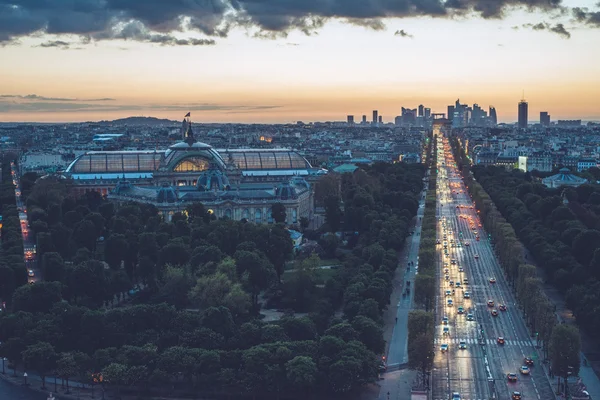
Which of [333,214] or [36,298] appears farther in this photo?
[333,214]

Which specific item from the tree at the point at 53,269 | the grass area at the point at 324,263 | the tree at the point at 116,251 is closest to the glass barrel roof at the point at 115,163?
the grass area at the point at 324,263

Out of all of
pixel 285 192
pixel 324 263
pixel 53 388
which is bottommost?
pixel 53 388

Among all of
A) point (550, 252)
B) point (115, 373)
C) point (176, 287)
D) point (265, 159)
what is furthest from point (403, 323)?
point (265, 159)

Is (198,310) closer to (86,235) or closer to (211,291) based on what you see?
(211,291)

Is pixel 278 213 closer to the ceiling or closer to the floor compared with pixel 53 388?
closer to the ceiling

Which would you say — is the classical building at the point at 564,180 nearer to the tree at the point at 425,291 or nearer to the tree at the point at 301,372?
the tree at the point at 425,291

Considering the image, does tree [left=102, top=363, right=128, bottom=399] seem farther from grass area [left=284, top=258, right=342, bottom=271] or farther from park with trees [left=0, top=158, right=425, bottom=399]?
grass area [left=284, top=258, right=342, bottom=271]

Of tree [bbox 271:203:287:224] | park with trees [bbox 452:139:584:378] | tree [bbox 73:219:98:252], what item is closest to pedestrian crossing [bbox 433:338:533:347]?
park with trees [bbox 452:139:584:378]
